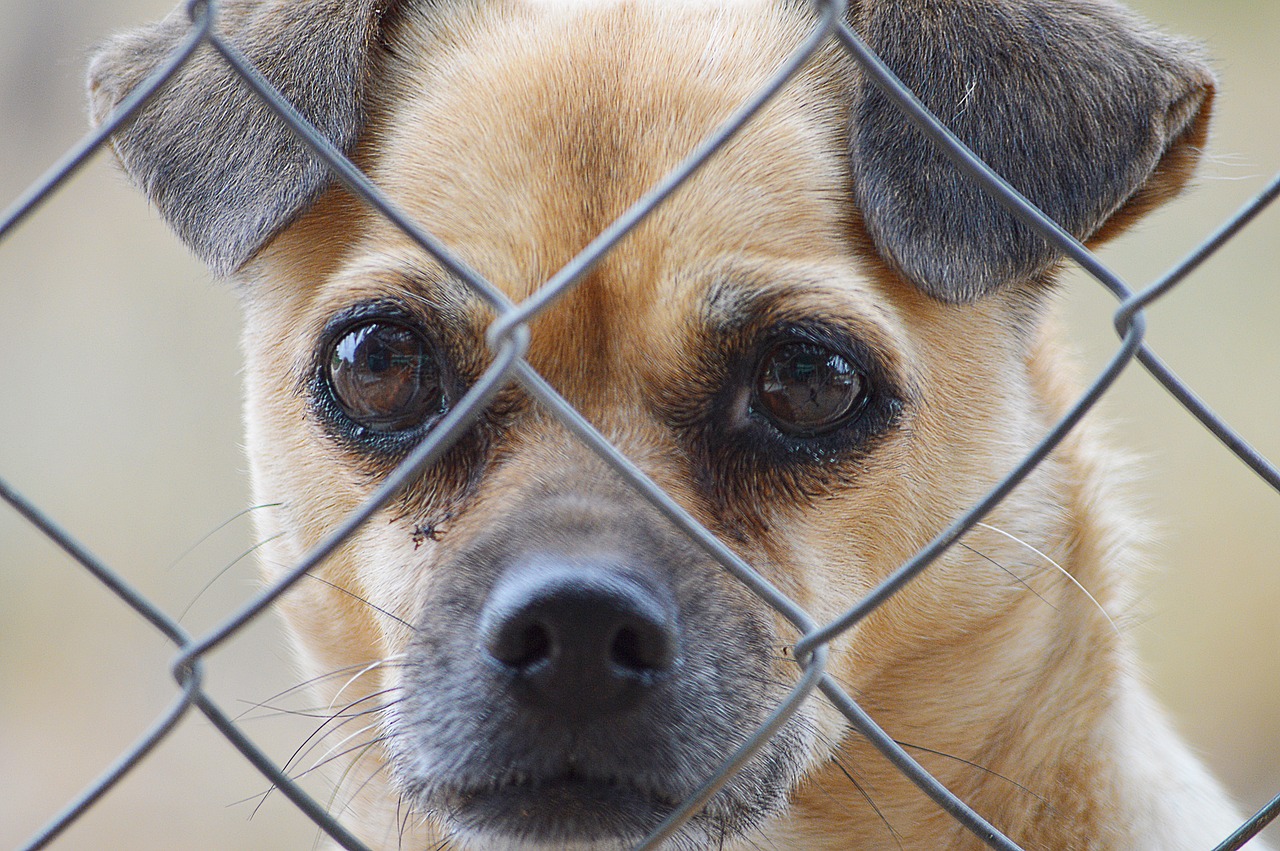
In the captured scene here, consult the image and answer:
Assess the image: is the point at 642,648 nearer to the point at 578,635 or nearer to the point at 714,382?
the point at 578,635

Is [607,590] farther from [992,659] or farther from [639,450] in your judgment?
[992,659]

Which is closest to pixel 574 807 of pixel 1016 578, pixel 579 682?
pixel 579 682

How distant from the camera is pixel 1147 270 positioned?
732 centimetres

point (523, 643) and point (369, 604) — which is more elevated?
point (369, 604)

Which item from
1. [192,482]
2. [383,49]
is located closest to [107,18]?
[192,482]

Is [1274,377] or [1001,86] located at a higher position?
[1001,86]

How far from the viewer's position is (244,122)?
7.80ft

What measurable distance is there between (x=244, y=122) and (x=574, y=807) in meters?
1.49

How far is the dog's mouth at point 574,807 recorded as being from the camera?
1.92m

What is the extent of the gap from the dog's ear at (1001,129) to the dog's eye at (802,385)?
225 mm

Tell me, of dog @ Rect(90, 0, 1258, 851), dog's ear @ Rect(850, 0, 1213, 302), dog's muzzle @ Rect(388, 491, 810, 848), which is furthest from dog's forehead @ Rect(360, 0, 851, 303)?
dog's muzzle @ Rect(388, 491, 810, 848)

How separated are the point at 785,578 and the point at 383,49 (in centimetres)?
154

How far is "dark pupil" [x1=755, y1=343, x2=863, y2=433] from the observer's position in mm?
2244

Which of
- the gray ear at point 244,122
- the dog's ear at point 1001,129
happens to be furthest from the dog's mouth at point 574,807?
the gray ear at point 244,122
